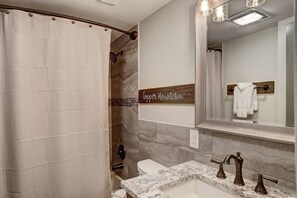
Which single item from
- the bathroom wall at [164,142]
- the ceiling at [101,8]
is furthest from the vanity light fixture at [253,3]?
the ceiling at [101,8]

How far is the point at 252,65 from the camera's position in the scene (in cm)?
98

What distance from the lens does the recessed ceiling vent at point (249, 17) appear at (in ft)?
3.15

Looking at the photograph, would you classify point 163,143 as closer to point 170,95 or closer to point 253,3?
point 170,95

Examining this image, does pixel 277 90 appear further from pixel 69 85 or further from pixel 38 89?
pixel 38 89

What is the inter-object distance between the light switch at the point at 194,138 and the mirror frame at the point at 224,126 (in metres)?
0.07

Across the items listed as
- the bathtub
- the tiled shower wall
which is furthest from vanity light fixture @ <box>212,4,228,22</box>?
the bathtub

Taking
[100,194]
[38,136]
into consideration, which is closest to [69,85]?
[38,136]

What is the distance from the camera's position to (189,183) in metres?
1.06

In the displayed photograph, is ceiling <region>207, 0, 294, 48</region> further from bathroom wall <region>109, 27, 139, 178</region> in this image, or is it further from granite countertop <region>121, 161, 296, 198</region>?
bathroom wall <region>109, 27, 139, 178</region>

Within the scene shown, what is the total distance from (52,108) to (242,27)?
1515 mm

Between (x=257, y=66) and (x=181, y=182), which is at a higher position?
(x=257, y=66)

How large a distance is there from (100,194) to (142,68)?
51.2 inches

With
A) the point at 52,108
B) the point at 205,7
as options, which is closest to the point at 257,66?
the point at 205,7

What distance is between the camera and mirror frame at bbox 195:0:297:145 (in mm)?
833
